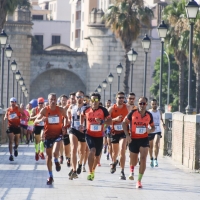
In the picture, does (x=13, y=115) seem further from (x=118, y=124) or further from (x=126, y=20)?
(x=126, y=20)

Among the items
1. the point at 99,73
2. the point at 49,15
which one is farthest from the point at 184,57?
the point at 49,15

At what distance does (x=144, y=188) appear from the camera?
16734mm

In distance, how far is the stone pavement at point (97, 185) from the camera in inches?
595

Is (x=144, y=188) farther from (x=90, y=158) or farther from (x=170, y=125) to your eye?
(x=170, y=125)

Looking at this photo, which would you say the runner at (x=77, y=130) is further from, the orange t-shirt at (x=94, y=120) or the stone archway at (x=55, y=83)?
the stone archway at (x=55, y=83)

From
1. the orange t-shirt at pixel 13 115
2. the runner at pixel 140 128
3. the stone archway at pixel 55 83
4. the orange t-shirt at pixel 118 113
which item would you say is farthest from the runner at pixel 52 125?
the stone archway at pixel 55 83

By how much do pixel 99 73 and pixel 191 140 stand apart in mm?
56990

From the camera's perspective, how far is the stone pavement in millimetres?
15102

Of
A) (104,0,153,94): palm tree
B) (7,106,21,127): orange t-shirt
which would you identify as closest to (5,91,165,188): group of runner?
(7,106,21,127): orange t-shirt

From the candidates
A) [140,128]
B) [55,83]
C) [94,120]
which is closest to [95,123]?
[94,120]

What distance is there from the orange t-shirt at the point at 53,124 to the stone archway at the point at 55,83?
63.4 meters

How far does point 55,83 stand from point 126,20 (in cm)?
2492

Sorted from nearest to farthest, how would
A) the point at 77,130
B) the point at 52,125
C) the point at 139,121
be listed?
the point at 139,121
the point at 52,125
the point at 77,130

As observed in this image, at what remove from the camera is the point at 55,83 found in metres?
81.5
